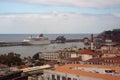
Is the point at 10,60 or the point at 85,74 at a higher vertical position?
the point at 85,74

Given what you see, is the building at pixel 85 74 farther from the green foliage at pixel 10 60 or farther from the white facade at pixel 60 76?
the green foliage at pixel 10 60

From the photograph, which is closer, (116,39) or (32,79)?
(32,79)

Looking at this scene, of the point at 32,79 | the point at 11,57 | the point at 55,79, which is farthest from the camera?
the point at 11,57

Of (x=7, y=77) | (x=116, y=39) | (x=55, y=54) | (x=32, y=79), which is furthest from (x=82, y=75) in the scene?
(x=116, y=39)

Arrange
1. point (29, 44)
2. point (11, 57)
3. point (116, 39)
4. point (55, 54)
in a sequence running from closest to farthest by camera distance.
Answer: point (11, 57) < point (55, 54) < point (116, 39) < point (29, 44)

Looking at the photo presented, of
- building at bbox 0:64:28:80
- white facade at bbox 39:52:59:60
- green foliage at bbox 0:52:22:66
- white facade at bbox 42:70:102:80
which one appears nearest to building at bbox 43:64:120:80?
white facade at bbox 42:70:102:80

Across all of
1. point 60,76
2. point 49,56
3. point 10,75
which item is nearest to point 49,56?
point 49,56

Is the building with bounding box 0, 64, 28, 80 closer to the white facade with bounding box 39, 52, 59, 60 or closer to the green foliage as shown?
the green foliage

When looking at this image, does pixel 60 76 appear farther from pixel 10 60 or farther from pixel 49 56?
pixel 49 56

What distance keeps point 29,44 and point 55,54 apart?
43549mm

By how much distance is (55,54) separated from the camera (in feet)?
145

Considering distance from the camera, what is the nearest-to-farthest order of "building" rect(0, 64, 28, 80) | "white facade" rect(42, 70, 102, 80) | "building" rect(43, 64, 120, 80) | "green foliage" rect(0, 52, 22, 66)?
"building" rect(43, 64, 120, 80) < "white facade" rect(42, 70, 102, 80) < "building" rect(0, 64, 28, 80) < "green foliage" rect(0, 52, 22, 66)

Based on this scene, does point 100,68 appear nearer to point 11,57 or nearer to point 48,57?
point 11,57

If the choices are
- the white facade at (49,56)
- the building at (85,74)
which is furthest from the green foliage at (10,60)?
the white facade at (49,56)
